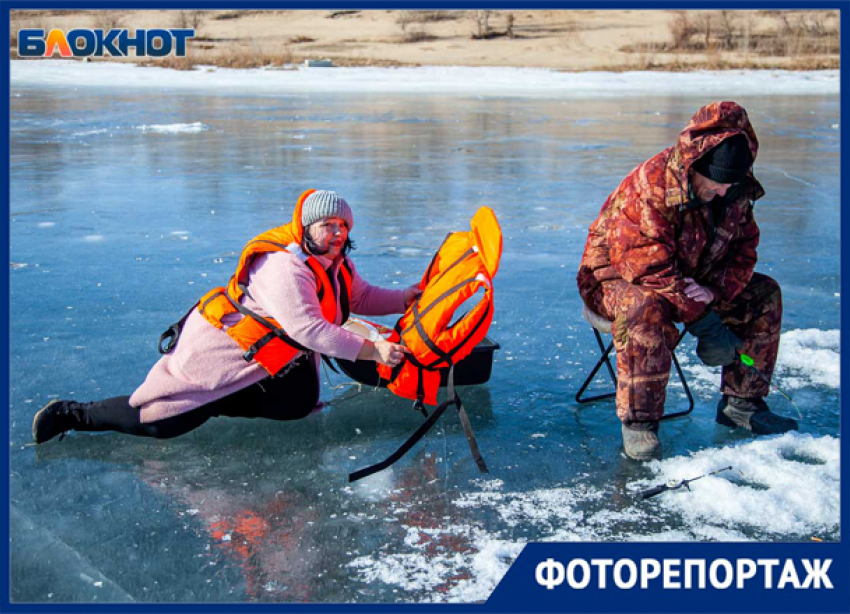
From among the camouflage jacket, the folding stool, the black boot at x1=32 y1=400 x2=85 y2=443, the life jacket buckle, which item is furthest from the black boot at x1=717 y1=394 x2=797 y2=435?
the black boot at x1=32 y1=400 x2=85 y2=443

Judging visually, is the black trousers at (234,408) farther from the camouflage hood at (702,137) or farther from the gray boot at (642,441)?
the camouflage hood at (702,137)

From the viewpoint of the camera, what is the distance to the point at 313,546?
3.04 meters

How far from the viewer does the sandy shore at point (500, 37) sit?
27828 mm

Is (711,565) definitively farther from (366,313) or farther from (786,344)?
(786,344)

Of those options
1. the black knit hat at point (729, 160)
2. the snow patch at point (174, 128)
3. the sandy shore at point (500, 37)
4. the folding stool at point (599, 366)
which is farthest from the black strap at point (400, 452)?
the sandy shore at point (500, 37)

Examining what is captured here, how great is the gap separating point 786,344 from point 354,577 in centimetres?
280

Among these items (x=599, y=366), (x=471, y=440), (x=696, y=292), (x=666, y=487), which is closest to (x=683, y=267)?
(x=696, y=292)

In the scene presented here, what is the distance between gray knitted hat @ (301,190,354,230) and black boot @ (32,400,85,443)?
1133 millimetres

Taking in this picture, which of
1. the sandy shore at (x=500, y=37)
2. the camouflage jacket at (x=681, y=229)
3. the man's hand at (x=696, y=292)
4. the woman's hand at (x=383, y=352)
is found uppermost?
the sandy shore at (x=500, y=37)

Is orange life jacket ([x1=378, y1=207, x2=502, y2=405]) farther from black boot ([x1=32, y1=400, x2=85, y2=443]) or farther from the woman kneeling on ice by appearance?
black boot ([x1=32, y1=400, x2=85, y2=443])

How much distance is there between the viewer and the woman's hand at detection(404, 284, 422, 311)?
13.5 ft

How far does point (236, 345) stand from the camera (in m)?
3.67

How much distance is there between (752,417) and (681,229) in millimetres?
863

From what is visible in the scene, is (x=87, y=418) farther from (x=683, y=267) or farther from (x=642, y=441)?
(x=683, y=267)
